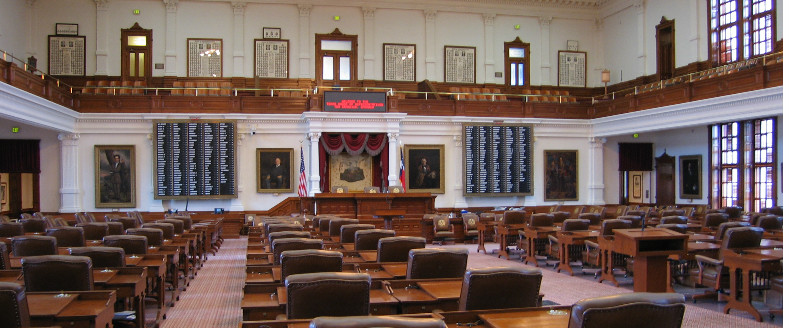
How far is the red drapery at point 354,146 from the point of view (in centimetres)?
2161

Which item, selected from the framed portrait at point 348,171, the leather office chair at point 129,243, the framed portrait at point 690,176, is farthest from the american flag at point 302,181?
the framed portrait at point 690,176

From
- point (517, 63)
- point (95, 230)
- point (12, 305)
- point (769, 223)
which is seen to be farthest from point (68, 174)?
point (769, 223)

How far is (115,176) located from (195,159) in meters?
2.62

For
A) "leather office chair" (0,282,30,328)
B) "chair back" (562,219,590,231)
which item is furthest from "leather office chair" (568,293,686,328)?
"chair back" (562,219,590,231)

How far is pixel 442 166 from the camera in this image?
22.7 meters

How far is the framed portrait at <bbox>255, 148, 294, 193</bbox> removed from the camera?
2161cm

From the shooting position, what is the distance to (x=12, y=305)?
12.2ft

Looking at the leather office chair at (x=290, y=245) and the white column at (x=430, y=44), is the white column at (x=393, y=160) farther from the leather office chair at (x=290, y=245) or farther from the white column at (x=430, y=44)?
the leather office chair at (x=290, y=245)

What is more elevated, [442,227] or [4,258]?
[4,258]

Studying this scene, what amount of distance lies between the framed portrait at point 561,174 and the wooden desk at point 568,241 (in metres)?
11.7

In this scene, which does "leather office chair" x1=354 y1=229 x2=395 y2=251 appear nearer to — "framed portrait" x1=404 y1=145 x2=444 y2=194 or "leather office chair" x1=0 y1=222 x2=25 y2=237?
"leather office chair" x1=0 y1=222 x2=25 y2=237

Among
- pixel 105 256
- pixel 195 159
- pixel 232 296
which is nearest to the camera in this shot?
pixel 105 256

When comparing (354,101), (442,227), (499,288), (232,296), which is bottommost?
(232,296)

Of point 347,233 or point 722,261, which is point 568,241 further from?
point 347,233
